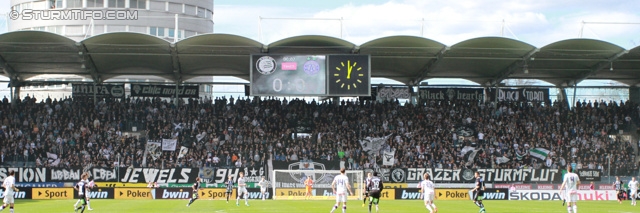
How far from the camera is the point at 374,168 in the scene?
50.4 meters

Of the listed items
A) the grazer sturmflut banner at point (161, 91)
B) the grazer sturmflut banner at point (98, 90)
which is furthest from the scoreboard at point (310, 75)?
the grazer sturmflut banner at point (98, 90)

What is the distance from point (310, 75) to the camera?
48.9 meters

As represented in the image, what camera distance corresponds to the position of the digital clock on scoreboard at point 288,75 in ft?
160

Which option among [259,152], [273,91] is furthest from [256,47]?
[259,152]

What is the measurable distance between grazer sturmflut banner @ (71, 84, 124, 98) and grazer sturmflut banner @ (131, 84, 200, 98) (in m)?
1.19

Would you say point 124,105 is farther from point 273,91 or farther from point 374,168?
point 374,168

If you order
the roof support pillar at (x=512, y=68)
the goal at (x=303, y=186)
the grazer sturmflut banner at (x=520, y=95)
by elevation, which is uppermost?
the roof support pillar at (x=512, y=68)

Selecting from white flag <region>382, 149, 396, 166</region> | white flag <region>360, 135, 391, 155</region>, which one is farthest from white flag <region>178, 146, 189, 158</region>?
white flag <region>382, 149, 396, 166</region>

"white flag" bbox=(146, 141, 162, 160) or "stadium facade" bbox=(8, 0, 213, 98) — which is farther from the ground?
"stadium facade" bbox=(8, 0, 213, 98)

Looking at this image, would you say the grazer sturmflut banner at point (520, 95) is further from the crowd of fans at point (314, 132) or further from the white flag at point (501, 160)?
the white flag at point (501, 160)

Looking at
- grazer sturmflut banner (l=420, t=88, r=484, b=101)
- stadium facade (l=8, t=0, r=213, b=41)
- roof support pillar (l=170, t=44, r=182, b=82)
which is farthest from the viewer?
stadium facade (l=8, t=0, r=213, b=41)

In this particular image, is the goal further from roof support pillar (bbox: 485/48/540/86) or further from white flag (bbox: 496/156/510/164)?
roof support pillar (bbox: 485/48/540/86)

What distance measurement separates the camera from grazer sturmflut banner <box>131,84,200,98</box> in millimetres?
57500

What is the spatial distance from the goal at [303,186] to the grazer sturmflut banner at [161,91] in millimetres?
13551
